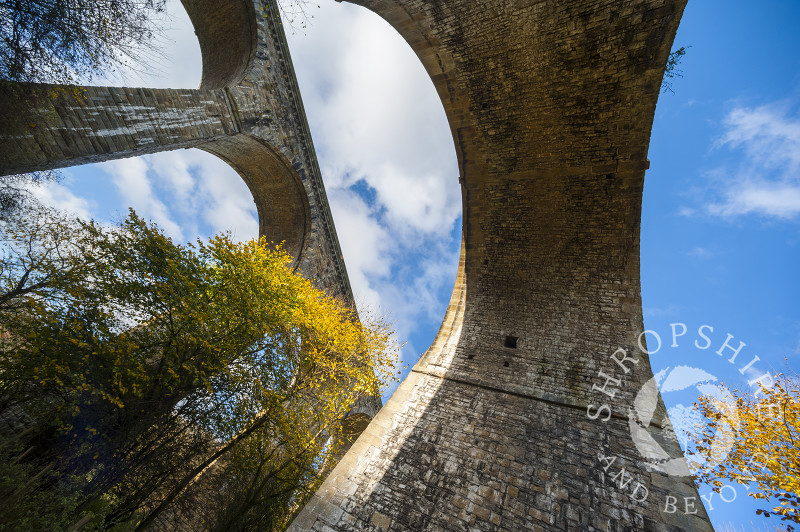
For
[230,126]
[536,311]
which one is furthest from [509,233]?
[230,126]

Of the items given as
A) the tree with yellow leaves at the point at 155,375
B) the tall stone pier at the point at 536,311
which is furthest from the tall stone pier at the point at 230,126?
the tall stone pier at the point at 536,311

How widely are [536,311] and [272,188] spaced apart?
34.3ft

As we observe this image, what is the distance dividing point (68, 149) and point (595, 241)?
36.1 feet

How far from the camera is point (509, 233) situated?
27.8 feet

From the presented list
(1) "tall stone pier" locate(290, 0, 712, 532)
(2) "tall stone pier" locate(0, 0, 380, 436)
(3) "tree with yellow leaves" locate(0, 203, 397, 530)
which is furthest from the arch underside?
(1) "tall stone pier" locate(290, 0, 712, 532)

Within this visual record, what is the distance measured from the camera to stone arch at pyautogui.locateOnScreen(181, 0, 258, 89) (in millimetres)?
8008

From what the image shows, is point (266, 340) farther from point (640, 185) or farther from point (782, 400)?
point (782, 400)

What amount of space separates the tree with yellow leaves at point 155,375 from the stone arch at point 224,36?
5192mm

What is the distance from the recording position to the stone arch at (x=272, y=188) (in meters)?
9.44

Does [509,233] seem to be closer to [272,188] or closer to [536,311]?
[536,311]

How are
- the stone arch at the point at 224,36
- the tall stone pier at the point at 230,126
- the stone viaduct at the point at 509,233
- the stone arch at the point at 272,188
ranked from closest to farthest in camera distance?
the tall stone pier at the point at 230,126 < the stone viaduct at the point at 509,233 < the stone arch at the point at 224,36 < the stone arch at the point at 272,188

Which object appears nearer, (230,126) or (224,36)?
(230,126)

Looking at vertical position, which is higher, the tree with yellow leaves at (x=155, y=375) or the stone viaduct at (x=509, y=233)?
the stone viaduct at (x=509, y=233)

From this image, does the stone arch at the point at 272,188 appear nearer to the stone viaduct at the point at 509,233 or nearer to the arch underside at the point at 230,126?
the arch underside at the point at 230,126
